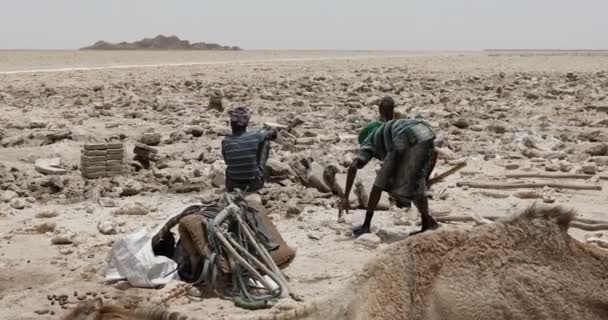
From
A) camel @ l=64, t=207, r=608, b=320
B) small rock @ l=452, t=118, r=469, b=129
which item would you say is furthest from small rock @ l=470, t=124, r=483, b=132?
camel @ l=64, t=207, r=608, b=320

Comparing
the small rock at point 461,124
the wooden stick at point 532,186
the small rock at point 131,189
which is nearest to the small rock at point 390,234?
the wooden stick at point 532,186

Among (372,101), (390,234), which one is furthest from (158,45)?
(390,234)

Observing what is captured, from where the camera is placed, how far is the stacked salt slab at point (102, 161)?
32.0 ft

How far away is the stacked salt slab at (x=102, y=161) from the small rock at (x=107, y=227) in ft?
6.75

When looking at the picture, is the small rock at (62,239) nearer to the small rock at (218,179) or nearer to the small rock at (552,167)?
the small rock at (218,179)

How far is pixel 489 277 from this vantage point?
3.36m

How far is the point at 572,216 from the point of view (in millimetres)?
3453

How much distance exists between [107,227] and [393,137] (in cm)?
293

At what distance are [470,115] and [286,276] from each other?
998 cm

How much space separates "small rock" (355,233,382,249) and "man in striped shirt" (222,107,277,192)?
108cm

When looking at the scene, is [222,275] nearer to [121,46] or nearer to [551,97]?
[551,97]

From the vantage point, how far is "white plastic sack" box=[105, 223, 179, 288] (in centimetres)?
609

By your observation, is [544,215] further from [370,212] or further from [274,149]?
[274,149]

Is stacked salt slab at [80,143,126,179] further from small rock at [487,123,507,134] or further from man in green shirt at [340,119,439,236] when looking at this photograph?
small rock at [487,123,507,134]
